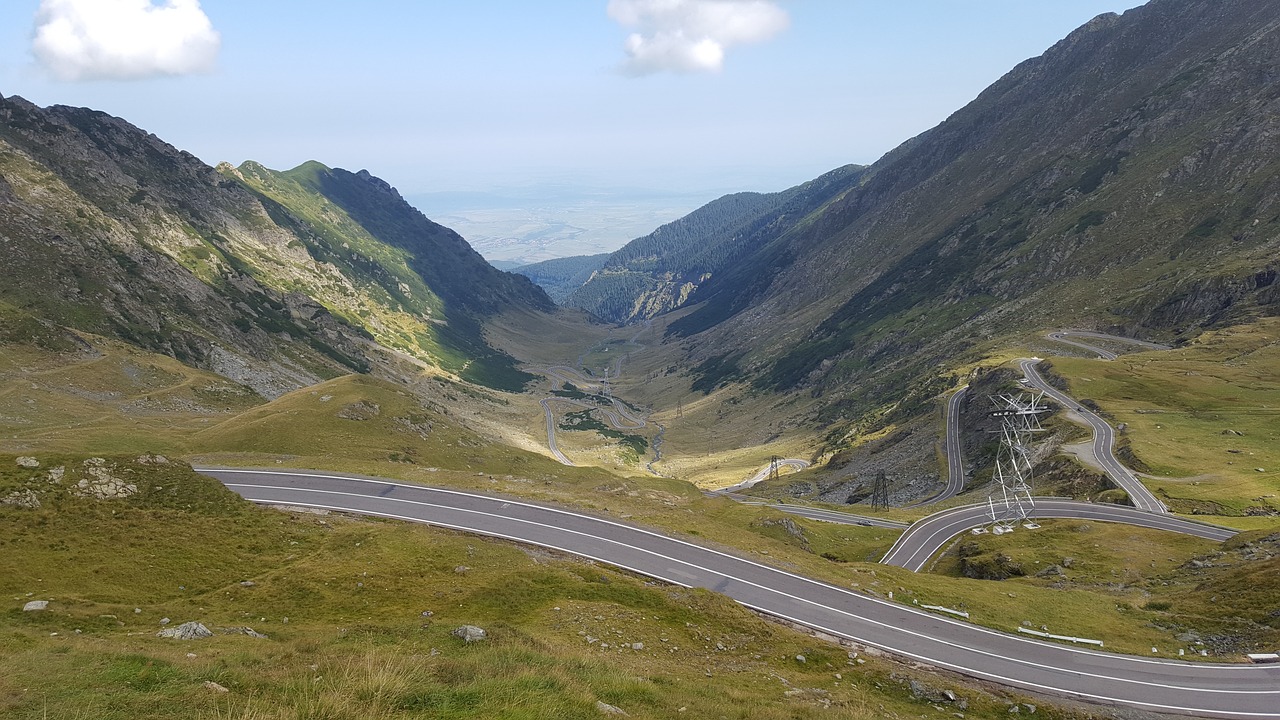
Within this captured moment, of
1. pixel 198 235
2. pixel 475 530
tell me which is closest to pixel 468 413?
pixel 198 235

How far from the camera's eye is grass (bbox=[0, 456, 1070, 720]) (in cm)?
1612

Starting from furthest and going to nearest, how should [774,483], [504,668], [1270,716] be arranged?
[774,483] < [1270,716] < [504,668]

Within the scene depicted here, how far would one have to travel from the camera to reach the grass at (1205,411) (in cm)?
7344

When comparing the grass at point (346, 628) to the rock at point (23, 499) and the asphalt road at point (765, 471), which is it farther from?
the asphalt road at point (765, 471)

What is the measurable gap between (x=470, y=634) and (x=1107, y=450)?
9528cm

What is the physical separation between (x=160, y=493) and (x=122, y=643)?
60.9 feet

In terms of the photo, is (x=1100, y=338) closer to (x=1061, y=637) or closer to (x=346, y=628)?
(x=1061, y=637)

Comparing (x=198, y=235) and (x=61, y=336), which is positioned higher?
(x=198, y=235)

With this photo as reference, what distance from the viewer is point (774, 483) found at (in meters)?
143

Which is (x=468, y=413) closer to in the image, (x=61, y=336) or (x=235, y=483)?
(x=61, y=336)

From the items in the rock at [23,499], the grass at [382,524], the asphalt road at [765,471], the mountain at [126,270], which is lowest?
the asphalt road at [765,471]

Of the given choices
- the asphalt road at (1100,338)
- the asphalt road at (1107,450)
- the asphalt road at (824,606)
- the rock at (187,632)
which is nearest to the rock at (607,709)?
the rock at (187,632)

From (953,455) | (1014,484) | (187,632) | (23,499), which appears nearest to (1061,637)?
(1014,484)

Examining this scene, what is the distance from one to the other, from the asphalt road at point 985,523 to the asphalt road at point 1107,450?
10.2 ft
